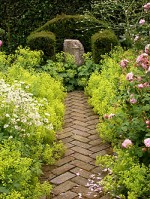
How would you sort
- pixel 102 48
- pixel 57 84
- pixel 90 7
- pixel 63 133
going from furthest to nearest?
pixel 90 7 < pixel 102 48 < pixel 57 84 < pixel 63 133

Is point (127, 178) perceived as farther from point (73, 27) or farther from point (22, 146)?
point (73, 27)

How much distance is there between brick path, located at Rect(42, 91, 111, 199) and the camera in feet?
12.5

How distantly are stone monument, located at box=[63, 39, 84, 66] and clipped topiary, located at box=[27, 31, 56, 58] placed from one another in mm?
513

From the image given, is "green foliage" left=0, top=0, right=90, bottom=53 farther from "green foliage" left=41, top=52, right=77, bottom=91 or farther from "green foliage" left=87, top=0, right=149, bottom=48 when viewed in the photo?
"green foliage" left=41, top=52, right=77, bottom=91

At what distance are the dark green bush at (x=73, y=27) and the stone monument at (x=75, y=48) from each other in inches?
11.6

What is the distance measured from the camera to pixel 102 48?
297 inches

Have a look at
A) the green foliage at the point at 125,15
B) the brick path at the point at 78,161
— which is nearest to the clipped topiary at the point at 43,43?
the green foliage at the point at 125,15

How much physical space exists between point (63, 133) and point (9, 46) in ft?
15.6

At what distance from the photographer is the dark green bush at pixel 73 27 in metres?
8.40

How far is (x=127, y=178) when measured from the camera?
10.9ft

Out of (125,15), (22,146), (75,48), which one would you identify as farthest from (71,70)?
(22,146)

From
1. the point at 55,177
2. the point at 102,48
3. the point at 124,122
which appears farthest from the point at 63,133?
the point at 102,48

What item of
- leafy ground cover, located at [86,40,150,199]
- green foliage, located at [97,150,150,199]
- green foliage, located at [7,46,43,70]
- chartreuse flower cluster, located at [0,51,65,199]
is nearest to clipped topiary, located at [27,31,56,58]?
green foliage, located at [7,46,43,70]

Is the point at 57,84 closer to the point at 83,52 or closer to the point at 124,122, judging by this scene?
the point at 83,52
